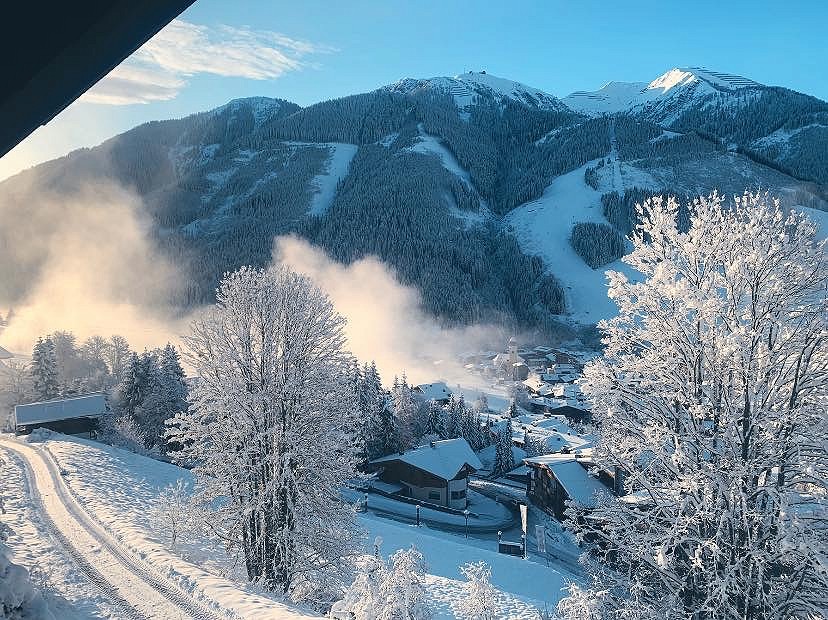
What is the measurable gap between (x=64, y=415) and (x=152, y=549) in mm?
35480

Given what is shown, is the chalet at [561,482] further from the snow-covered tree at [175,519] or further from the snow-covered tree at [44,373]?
the snow-covered tree at [44,373]

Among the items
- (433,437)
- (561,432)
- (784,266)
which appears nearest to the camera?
(784,266)

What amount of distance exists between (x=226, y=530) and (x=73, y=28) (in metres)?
15.9

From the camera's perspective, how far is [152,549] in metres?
13.0

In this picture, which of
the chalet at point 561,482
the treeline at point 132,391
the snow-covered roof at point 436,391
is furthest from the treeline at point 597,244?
the treeline at point 132,391

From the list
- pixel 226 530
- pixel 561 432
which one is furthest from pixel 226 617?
pixel 561 432

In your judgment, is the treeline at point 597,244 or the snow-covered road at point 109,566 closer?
the snow-covered road at point 109,566

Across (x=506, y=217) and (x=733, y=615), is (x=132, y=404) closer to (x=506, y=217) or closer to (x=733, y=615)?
(x=733, y=615)

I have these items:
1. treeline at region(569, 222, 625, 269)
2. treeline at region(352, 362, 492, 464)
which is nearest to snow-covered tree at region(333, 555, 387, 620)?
treeline at region(352, 362, 492, 464)

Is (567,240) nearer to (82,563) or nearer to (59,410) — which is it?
(59,410)

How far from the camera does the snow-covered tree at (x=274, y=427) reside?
14.1 m

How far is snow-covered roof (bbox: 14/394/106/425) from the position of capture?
40.6 m

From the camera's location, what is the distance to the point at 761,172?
178m

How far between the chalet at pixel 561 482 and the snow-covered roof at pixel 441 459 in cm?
681
